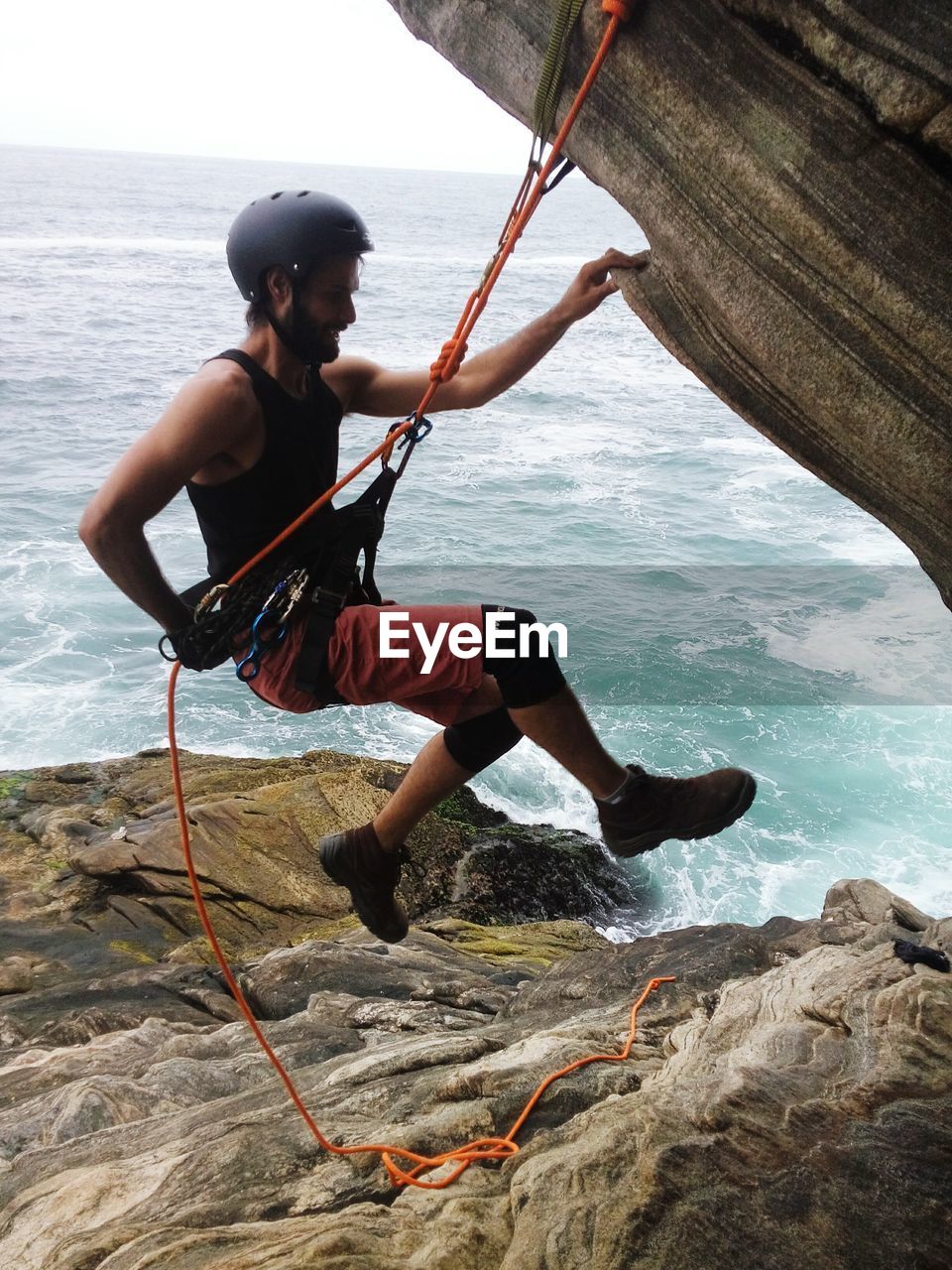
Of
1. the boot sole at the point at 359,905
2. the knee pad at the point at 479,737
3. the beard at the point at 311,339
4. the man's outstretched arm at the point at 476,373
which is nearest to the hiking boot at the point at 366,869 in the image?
the boot sole at the point at 359,905

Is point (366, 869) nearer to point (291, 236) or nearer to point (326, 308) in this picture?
point (326, 308)

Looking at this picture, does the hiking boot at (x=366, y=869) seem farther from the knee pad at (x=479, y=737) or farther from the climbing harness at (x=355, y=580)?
the climbing harness at (x=355, y=580)

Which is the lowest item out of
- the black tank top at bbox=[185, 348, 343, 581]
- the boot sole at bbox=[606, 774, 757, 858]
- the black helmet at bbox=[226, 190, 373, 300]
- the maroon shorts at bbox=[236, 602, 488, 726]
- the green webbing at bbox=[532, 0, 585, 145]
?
the boot sole at bbox=[606, 774, 757, 858]

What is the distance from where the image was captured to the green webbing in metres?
3.46

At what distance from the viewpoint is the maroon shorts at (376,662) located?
3809 millimetres

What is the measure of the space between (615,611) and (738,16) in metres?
19.9

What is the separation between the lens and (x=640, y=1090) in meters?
4.13

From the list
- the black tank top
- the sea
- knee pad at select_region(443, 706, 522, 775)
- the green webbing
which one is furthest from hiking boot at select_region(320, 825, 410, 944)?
the sea

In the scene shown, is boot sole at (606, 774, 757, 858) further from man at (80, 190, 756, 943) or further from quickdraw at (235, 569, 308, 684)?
quickdraw at (235, 569, 308, 684)

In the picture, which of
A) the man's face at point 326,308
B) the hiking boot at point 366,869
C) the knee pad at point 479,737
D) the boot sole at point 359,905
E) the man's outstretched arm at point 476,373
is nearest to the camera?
the man's face at point 326,308

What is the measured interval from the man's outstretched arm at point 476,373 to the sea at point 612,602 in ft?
28.6

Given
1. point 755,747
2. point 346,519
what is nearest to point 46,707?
point 755,747

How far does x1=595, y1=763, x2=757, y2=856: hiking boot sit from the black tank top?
62.0 inches

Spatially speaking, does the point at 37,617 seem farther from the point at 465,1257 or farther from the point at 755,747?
the point at 465,1257
